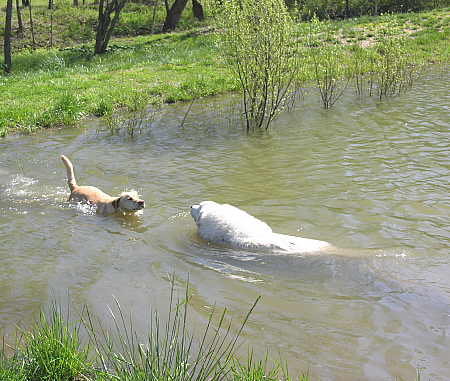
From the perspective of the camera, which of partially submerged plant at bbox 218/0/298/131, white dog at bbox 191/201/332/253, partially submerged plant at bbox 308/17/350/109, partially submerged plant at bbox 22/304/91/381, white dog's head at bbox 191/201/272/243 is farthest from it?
partially submerged plant at bbox 308/17/350/109

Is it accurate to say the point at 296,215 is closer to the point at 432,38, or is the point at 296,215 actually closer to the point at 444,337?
the point at 444,337

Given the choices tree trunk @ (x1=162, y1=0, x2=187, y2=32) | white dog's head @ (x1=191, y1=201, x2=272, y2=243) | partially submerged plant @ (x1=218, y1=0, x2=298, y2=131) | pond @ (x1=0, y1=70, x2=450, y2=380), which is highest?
tree trunk @ (x1=162, y1=0, x2=187, y2=32)

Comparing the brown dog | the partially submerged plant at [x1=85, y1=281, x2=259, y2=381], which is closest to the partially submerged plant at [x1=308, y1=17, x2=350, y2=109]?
the brown dog

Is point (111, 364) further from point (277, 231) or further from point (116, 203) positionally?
point (116, 203)

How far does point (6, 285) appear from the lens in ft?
17.5

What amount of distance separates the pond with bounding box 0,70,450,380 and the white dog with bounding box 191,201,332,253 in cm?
14

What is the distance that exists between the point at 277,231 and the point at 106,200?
2.49 metres

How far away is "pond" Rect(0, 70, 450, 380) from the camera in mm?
4344

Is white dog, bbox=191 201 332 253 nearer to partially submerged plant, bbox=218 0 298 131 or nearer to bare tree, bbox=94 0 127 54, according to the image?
partially submerged plant, bbox=218 0 298 131

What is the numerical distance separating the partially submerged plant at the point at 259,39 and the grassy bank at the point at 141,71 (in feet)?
2.20

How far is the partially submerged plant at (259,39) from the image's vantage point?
10984mm

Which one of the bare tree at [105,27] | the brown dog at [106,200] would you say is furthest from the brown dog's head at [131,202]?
the bare tree at [105,27]

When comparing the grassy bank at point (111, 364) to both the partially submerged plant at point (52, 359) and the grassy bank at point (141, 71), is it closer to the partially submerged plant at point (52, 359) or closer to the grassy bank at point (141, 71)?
the partially submerged plant at point (52, 359)

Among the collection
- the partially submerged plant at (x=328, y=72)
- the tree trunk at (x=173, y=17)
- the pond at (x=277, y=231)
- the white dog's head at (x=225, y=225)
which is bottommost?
the pond at (x=277, y=231)
